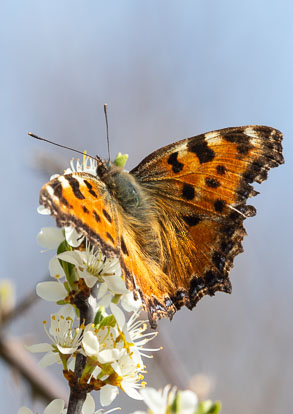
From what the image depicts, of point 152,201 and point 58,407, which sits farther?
point 152,201

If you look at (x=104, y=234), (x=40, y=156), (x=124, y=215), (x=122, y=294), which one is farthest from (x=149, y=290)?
(x=40, y=156)

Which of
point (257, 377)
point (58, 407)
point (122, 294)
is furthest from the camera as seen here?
point (257, 377)

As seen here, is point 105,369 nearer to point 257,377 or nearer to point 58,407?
point 58,407

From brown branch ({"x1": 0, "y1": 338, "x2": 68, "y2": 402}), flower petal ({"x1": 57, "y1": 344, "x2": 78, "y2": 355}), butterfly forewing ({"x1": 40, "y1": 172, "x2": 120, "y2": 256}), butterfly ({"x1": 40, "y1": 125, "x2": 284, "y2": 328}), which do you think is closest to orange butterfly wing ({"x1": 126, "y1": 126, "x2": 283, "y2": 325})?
butterfly ({"x1": 40, "y1": 125, "x2": 284, "y2": 328})

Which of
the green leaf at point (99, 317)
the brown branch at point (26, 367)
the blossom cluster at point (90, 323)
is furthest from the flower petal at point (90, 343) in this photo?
the brown branch at point (26, 367)

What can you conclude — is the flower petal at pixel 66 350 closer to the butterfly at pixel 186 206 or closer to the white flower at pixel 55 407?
the white flower at pixel 55 407

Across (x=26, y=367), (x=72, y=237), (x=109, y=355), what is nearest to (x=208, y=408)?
(x=109, y=355)
